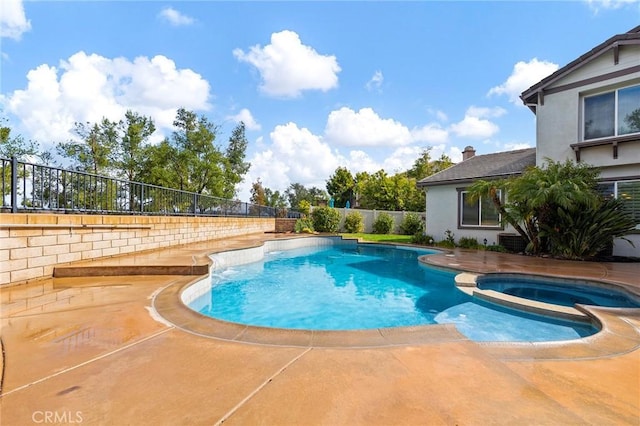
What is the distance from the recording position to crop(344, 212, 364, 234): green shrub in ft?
66.0

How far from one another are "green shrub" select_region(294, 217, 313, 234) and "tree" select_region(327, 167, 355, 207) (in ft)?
64.5

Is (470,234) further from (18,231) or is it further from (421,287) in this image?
(18,231)

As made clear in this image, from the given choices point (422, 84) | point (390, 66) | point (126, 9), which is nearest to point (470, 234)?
point (422, 84)

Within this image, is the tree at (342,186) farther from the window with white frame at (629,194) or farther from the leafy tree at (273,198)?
the window with white frame at (629,194)

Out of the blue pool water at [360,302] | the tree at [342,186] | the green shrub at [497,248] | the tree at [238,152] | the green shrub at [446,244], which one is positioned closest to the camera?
the blue pool water at [360,302]

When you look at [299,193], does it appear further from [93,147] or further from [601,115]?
[601,115]

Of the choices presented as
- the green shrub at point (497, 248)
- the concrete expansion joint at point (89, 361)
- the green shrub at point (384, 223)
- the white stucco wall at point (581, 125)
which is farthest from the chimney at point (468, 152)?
the concrete expansion joint at point (89, 361)

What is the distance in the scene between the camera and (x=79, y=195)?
6559mm

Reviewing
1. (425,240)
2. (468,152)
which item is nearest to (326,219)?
(425,240)

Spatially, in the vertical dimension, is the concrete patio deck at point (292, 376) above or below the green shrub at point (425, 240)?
above

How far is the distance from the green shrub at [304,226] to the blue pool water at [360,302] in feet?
29.8

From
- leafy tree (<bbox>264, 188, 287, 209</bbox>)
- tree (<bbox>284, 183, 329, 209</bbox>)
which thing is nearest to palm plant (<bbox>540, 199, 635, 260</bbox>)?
leafy tree (<bbox>264, 188, 287, 209</bbox>)

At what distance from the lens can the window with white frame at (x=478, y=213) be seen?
1220cm

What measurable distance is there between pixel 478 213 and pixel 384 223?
25.0ft
